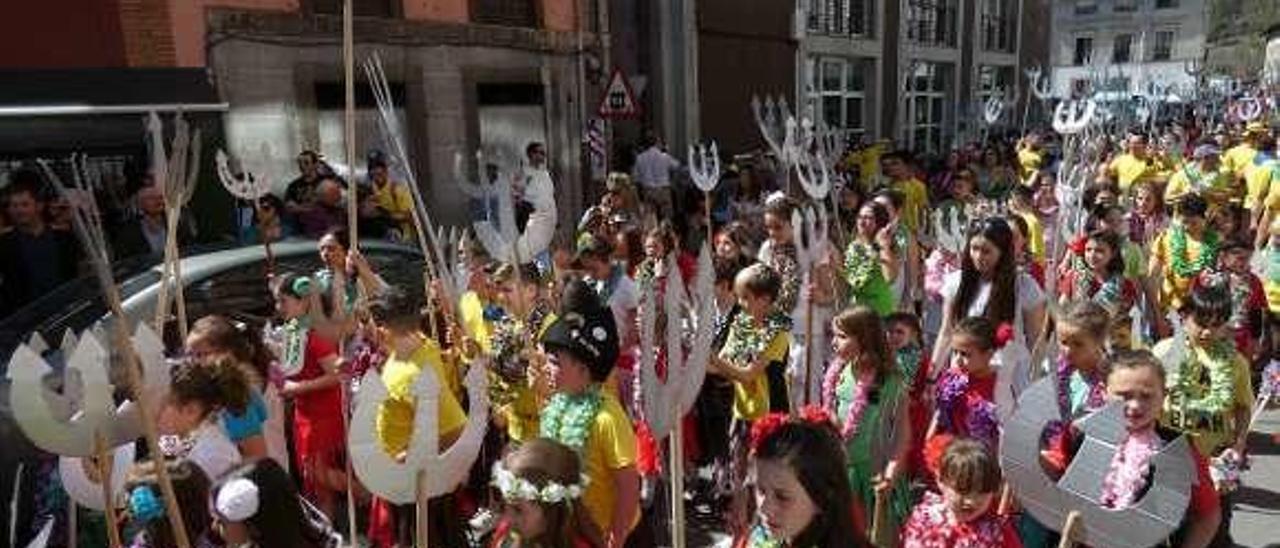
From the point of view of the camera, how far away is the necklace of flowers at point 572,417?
3223 mm

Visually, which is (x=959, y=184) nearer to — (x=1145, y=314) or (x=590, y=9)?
(x=1145, y=314)

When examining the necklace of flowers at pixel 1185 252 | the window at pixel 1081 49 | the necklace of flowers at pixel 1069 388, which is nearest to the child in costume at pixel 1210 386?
the necklace of flowers at pixel 1069 388

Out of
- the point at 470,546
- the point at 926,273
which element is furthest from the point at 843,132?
the point at 470,546

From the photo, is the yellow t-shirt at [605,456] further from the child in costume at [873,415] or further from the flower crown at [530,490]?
the child in costume at [873,415]

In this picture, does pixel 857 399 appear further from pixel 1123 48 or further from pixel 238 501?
pixel 1123 48

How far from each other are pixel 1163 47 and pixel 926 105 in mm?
39230

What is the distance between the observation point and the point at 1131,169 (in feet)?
37.9

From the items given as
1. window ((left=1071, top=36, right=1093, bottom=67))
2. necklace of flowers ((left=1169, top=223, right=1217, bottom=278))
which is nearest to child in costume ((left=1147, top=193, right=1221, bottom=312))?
necklace of flowers ((left=1169, top=223, right=1217, bottom=278))

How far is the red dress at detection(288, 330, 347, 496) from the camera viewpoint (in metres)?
4.66

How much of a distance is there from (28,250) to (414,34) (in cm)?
643

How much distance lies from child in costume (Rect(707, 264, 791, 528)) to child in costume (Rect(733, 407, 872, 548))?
83.1 inches

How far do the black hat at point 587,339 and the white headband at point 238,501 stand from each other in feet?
3.33

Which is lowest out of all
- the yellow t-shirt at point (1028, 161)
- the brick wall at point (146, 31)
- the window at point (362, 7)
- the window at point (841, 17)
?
the yellow t-shirt at point (1028, 161)

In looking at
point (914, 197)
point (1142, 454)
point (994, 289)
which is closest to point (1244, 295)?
point (994, 289)
